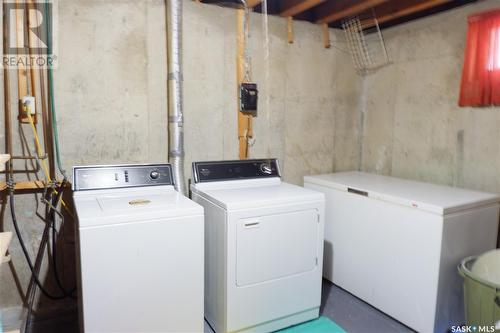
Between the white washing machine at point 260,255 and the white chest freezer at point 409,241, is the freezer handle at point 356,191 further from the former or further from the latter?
the white washing machine at point 260,255

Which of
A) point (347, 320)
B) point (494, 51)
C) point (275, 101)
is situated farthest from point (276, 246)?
point (494, 51)

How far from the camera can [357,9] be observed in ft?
8.84

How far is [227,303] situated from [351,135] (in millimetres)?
2066

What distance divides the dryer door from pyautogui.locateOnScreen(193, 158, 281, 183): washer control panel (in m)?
0.55

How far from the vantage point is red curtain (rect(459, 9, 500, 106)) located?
2307 millimetres

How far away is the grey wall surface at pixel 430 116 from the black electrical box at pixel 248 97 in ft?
3.98

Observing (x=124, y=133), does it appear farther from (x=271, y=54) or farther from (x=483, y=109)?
(x=483, y=109)

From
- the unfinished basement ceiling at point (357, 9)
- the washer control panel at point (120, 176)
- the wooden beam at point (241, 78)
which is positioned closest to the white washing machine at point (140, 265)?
the washer control panel at point (120, 176)

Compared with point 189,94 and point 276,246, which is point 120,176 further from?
point 276,246

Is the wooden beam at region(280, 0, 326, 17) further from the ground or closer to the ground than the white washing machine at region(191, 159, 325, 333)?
further from the ground

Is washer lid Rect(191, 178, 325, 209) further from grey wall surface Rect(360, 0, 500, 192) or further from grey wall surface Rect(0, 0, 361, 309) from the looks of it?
grey wall surface Rect(360, 0, 500, 192)

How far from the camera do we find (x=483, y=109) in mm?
2465

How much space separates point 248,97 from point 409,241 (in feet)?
5.02

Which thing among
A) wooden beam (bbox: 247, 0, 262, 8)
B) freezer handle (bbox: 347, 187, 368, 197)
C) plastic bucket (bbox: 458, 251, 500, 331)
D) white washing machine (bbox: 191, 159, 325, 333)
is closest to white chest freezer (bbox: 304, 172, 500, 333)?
freezer handle (bbox: 347, 187, 368, 197)
